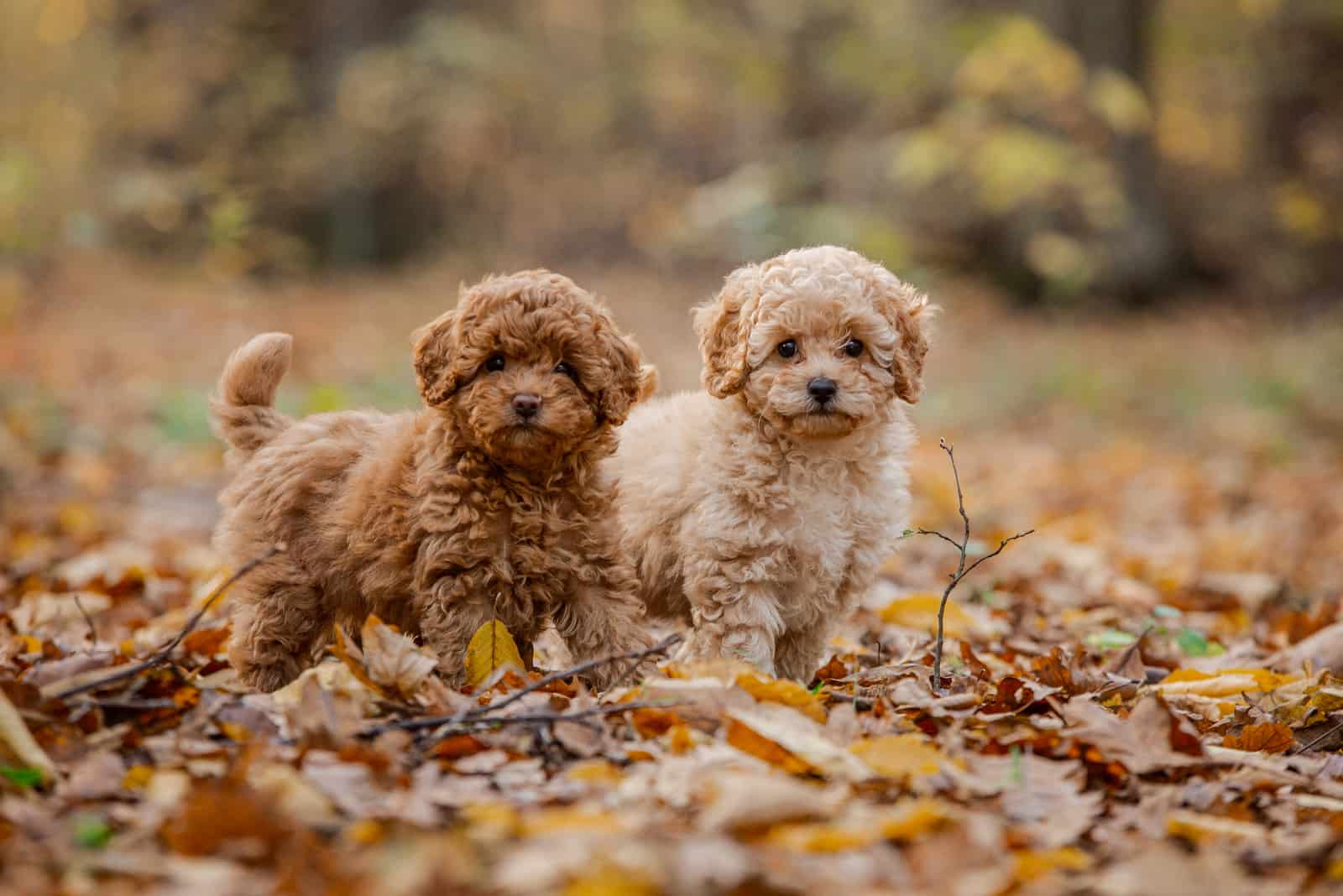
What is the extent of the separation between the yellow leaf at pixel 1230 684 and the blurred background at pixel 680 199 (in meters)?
4.59

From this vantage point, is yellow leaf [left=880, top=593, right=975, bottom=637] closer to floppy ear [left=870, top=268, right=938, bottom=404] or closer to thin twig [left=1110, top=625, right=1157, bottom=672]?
thin twig [left=1110, top=625, right=1157, bottom=672]

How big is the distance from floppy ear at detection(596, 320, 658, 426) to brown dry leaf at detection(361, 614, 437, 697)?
1.10 meters

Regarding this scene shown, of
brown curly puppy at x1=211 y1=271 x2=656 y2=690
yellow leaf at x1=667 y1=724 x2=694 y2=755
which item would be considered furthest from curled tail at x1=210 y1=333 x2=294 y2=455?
yellow leaf at x1=667 y1=724 x2=694 y2=755

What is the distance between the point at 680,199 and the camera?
79.3 feet

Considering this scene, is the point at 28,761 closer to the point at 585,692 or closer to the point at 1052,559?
the point at 585,692

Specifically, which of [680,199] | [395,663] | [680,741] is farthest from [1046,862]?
[680,199]

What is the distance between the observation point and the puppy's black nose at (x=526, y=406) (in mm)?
4070

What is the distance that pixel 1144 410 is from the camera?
544 inches

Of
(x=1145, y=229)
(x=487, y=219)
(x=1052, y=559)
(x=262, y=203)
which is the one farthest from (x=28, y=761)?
(x=487, y=219)

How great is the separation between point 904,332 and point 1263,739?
177cm

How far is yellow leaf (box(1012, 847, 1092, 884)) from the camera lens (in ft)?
8.81

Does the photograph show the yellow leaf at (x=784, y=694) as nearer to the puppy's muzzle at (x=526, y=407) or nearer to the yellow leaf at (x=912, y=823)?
the yellow leaf at (x=912, y=823)

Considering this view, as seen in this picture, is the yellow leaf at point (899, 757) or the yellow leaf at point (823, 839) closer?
the yellow leaf at point (823, 839)

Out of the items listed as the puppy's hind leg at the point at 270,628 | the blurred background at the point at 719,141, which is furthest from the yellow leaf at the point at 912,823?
the blurred background at the point at 719,141
